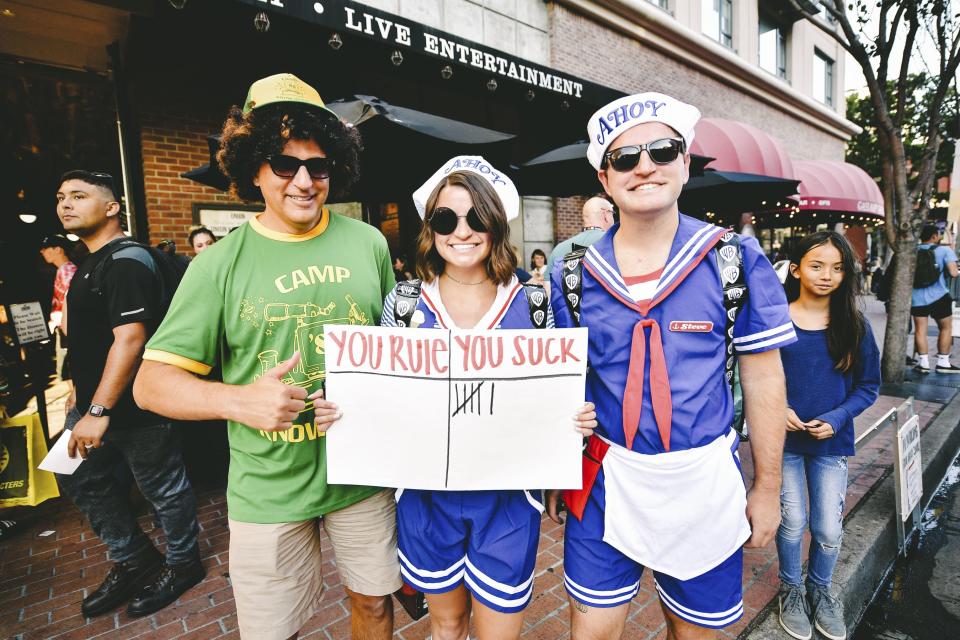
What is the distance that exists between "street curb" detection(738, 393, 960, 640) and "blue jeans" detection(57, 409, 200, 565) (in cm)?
328

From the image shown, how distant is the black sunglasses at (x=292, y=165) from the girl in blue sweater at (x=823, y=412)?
245 centimetres

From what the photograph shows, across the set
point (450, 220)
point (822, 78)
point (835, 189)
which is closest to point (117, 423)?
point (450, 220)

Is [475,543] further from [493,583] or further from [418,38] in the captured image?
[418,38]

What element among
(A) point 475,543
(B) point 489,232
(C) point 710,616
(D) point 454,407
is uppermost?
(B) point 489,232

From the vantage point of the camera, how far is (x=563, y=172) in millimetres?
5887

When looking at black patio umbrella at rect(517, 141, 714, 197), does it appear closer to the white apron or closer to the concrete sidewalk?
the concrete sidewalk

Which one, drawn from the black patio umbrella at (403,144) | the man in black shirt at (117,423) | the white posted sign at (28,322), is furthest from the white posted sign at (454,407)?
the white posted sign at (28,322)

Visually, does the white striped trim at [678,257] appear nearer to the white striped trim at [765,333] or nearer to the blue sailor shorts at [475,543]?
the white striped trim at [765,333]

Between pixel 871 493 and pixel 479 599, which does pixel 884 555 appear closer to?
pixel 871 493

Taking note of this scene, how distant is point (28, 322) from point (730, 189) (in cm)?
814

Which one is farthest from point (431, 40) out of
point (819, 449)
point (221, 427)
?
point (819, 449)

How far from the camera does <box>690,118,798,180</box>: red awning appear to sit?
1080cm

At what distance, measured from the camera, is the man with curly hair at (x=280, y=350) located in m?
1.71

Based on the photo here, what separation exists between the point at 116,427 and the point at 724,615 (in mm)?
3209
